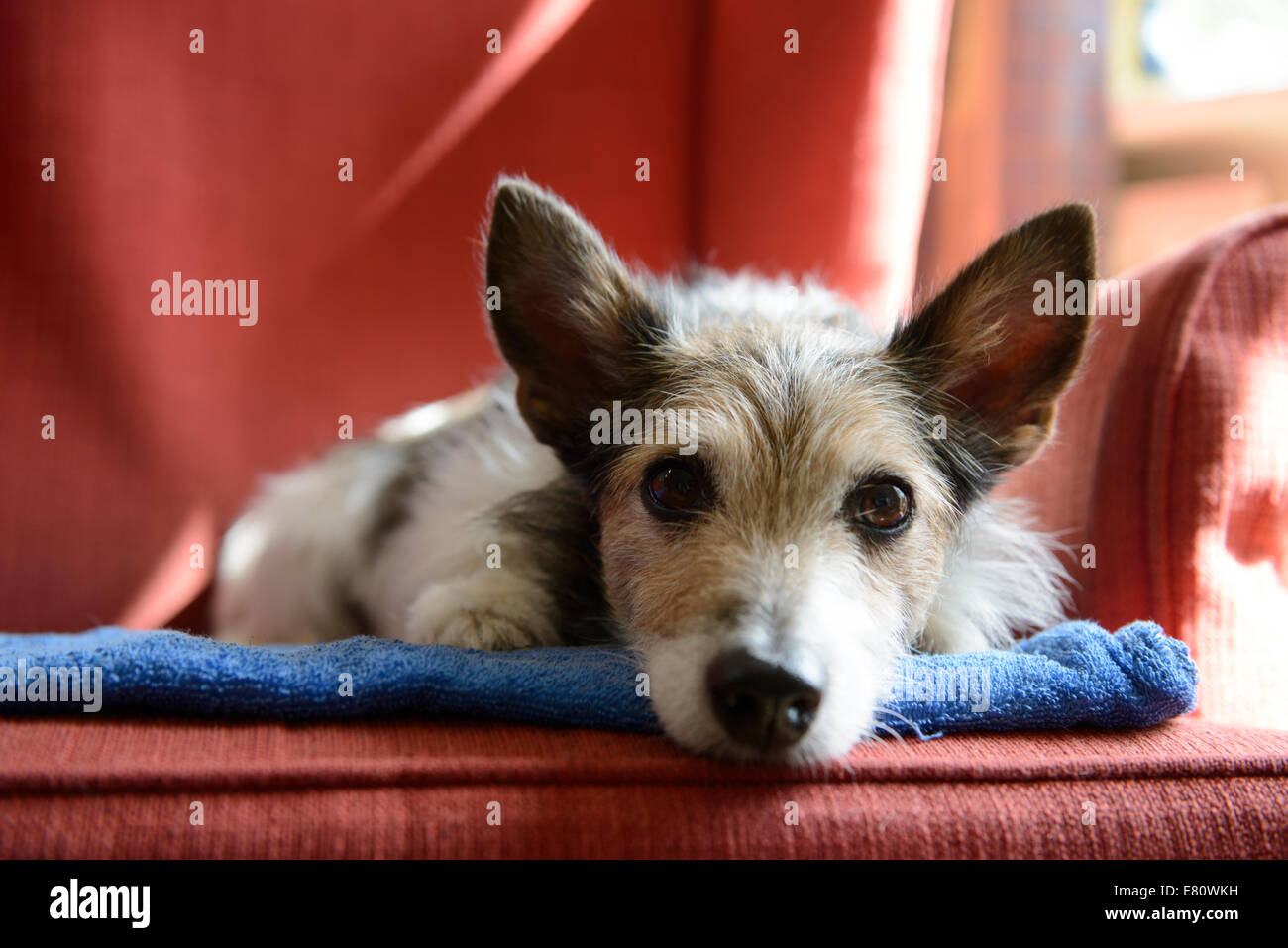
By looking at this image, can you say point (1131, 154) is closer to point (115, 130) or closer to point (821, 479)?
point (821, 479)

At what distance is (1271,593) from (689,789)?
1088mm

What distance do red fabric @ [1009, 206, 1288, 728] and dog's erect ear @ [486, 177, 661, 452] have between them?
0.85m

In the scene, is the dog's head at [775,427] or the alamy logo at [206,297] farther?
the alamy logo at [206,297]

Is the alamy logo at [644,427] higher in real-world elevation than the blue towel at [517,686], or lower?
higher

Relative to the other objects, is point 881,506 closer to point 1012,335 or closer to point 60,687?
Result: point 1012,335

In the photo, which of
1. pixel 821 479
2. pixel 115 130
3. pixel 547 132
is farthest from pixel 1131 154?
pixel 115 130

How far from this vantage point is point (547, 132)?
2592 mm

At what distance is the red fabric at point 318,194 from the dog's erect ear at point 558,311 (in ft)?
1.87

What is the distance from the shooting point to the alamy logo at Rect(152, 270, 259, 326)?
232 centimetres

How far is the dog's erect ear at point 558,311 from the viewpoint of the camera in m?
1.57
